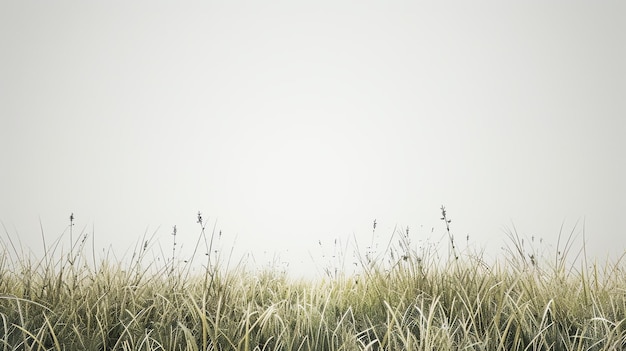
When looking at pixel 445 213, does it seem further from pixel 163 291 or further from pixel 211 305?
pixel 163 291

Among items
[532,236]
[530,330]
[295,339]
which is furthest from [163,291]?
[532,236]

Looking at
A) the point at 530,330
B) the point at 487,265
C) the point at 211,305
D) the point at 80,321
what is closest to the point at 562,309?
the point at 530,330

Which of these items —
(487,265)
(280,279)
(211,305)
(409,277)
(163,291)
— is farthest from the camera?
(280,279)

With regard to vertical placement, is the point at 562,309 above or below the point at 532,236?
below

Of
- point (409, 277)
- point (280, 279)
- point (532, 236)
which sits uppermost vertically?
point (532, 236)

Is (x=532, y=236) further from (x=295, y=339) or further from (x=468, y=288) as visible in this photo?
(x=295, y=339)

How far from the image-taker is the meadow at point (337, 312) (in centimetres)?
174

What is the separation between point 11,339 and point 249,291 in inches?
55.7

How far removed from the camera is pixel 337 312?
2.53 m

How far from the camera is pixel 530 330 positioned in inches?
73.0

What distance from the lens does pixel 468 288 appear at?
2.46 meters

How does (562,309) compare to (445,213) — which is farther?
(445,213)

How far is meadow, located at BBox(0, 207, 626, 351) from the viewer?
5.71ft

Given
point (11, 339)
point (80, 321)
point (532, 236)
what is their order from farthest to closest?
point (532, 236) → point (80, 321) → point (11, 339)
